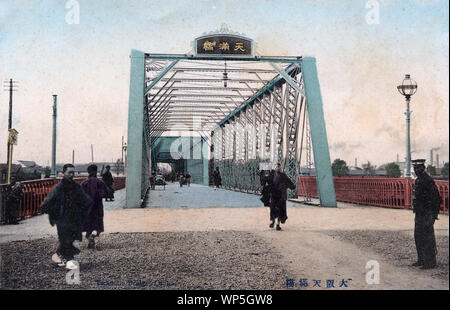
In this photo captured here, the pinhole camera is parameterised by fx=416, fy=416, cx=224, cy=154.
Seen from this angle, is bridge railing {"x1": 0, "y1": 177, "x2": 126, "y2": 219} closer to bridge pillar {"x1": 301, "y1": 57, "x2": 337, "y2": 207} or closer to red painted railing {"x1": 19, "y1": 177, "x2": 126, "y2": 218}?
red painted railing {"x1": 19, "y1": 177, "x2": 126, "y2": 218}

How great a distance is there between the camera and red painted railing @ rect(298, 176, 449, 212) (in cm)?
1312

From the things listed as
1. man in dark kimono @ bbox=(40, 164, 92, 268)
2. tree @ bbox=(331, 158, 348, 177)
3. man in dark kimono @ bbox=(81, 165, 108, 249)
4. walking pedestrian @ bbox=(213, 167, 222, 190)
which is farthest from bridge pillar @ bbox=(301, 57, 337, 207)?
tree @ bbox=(331, 158, 348, 177)

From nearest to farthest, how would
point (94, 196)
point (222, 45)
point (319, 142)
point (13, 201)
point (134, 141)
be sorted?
point (94, 196), point (13, 201), point (134, 141), point (319, 142), point (222, 45)

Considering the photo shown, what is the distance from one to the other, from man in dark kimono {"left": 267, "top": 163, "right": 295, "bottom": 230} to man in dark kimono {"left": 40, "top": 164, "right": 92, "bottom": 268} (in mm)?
4687

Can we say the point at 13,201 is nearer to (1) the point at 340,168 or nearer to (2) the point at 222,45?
(2) the point at 222,45

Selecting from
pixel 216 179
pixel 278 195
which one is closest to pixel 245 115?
pixel 216 179

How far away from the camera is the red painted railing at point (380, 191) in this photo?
43.1 feet

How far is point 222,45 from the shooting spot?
13891 millimetres

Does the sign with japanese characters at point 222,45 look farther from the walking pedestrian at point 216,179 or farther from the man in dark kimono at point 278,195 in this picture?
the walking pedestrian at point 216,179

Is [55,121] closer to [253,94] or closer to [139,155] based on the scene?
[139,155]

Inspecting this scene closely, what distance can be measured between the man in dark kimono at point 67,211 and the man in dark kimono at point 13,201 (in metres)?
5.68

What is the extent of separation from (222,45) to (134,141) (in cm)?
432

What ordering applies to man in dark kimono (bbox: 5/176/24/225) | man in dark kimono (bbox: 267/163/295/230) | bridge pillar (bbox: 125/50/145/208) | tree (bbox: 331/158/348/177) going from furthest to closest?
tree (bbox: 331/158/348/177), bridge pillar (bbox: 125/50/145/208), man in dark kimono (bbox: 5/176/24/225), man in dark kimono (bbox: 267/163/295/230)

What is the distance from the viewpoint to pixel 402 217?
35.8ft
